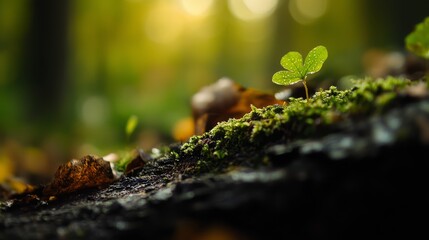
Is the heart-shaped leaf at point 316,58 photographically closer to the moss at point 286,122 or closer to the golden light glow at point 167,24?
the moss at point 286,122

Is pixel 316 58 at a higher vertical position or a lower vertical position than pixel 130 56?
lower

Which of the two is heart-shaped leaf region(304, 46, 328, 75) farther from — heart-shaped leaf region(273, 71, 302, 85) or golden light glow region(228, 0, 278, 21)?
golden light glow region(228, 0, 278, 21)

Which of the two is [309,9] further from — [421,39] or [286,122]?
[286,122]

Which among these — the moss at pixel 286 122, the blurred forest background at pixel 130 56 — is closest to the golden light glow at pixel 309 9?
the blurred forest background at pixel 130 56

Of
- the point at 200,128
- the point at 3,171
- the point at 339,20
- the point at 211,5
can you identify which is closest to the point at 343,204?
the point at 200,128

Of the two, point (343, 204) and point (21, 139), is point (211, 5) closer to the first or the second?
point (21, 139)

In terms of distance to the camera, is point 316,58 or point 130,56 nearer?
point 316,58

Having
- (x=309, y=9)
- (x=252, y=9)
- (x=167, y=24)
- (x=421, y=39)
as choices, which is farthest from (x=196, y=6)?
(x=421, y=39)
